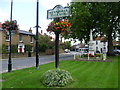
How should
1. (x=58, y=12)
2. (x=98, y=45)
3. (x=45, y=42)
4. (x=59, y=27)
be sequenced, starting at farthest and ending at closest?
(x=98, y=45) < (x=45, y=42) < (x=58, y=12) < (x=59, y=27)

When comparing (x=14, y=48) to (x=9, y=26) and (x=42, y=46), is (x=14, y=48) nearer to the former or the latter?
(x=42, y=46)

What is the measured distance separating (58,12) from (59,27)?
0.83 metres

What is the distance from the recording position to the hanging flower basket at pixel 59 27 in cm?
655

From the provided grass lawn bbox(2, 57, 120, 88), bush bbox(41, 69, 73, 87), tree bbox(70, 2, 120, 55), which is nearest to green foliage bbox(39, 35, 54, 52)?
tree bbox(70, 2, 120, 55)

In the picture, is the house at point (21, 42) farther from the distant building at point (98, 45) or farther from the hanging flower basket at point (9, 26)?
the hanging flower basket at point (9, 26)

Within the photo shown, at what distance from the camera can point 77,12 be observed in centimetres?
2333

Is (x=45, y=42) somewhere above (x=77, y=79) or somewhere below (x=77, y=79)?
above

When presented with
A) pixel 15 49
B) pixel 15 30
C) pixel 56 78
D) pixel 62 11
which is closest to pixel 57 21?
pixel 62 11

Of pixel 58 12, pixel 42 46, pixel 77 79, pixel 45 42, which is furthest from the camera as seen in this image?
pixel 45 42

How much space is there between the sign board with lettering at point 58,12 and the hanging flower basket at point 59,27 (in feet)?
1.16

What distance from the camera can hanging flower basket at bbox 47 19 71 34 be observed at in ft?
21.5

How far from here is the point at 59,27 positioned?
21.5 ft

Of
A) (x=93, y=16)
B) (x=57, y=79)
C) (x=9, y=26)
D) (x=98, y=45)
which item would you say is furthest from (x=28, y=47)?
(x=98, y=45)

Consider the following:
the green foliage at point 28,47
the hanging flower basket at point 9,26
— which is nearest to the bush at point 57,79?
the hanging flower basket at point 9,26
